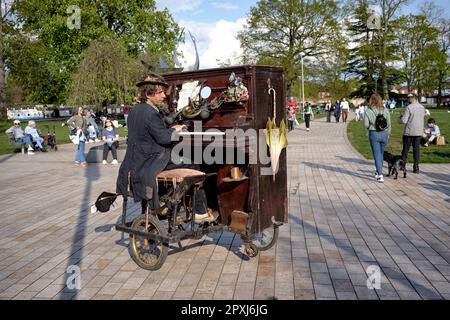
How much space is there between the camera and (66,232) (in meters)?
6.78

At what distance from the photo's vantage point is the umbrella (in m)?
5.11

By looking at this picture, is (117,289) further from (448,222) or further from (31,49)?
(31,49)

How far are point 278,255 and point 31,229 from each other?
396 centimetres

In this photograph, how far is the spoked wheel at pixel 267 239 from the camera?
5.63 metres

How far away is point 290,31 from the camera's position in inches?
1785

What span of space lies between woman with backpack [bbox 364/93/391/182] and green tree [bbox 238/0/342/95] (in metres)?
35.5

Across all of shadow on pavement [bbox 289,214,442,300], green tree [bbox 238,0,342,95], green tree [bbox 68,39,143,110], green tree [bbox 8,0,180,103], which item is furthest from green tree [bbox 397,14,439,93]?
shadow on pavement [bbox 289,214,442,300]

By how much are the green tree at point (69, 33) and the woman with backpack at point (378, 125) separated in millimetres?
33476

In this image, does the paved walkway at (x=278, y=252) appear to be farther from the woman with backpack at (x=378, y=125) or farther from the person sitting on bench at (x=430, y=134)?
the person sitting on bench at (x=430, y=134)

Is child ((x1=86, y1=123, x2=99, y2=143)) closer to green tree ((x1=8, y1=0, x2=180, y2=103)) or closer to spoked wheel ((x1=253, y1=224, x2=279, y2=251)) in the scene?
green tree ((x1=8, y1=0, x2=180, y2=103))

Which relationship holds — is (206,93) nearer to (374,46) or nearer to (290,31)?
(290,31)

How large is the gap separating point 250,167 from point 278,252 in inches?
48.9
